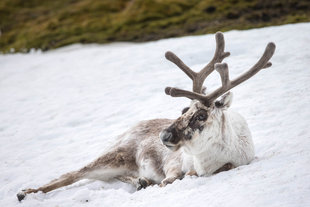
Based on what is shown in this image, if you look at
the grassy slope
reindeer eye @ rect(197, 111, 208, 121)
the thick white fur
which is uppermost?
the grassy slope

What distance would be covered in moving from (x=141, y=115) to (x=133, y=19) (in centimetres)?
1803

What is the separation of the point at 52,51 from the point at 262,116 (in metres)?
18.4

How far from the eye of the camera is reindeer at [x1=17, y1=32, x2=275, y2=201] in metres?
4.91

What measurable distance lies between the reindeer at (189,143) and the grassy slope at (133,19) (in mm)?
12815

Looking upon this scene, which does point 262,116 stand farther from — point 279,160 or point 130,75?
point 130,75

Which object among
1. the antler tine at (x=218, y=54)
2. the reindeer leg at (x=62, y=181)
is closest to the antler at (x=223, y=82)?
the antler tine at (x=218, y=54)

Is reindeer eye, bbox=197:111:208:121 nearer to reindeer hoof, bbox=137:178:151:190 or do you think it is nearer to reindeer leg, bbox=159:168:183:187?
reindeer leg, bbox=159:168:183:187

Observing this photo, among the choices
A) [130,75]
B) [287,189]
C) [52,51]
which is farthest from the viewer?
[52,51]

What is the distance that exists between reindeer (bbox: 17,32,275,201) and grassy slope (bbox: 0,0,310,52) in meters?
12.8

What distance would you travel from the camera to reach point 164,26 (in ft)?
76.7

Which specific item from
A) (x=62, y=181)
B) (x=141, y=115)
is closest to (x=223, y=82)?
(x=62, y=181)

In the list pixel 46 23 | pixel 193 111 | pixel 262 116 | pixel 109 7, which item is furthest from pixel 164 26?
pixel 193 111

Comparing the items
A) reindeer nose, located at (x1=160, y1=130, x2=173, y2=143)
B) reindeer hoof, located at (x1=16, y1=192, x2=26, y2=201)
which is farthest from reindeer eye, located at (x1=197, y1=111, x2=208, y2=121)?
reindeer hoof, located at (x1=16, y1=192, x2=26, y2=201)

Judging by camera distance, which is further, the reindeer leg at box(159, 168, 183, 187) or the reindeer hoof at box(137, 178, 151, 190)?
the reindeer hoof at box(137, 178, 151, 190)
